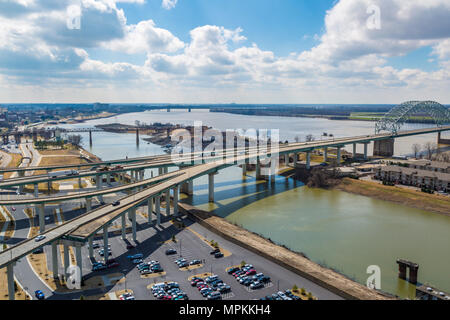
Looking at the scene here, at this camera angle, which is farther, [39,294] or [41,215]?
[41,215]

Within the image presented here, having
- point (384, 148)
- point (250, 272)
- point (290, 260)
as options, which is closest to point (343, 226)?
point (290, 260)

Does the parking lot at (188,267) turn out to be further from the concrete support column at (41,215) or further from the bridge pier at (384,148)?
the bridge pier at (384,148)

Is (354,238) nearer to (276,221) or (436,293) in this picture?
(276,221)

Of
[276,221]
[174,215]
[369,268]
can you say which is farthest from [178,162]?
[369,268]

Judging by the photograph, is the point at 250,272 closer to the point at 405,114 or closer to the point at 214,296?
the point at 214,296

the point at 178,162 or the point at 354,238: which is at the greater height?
the point at 178,162

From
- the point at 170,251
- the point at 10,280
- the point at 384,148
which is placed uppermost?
the point at 384,148
